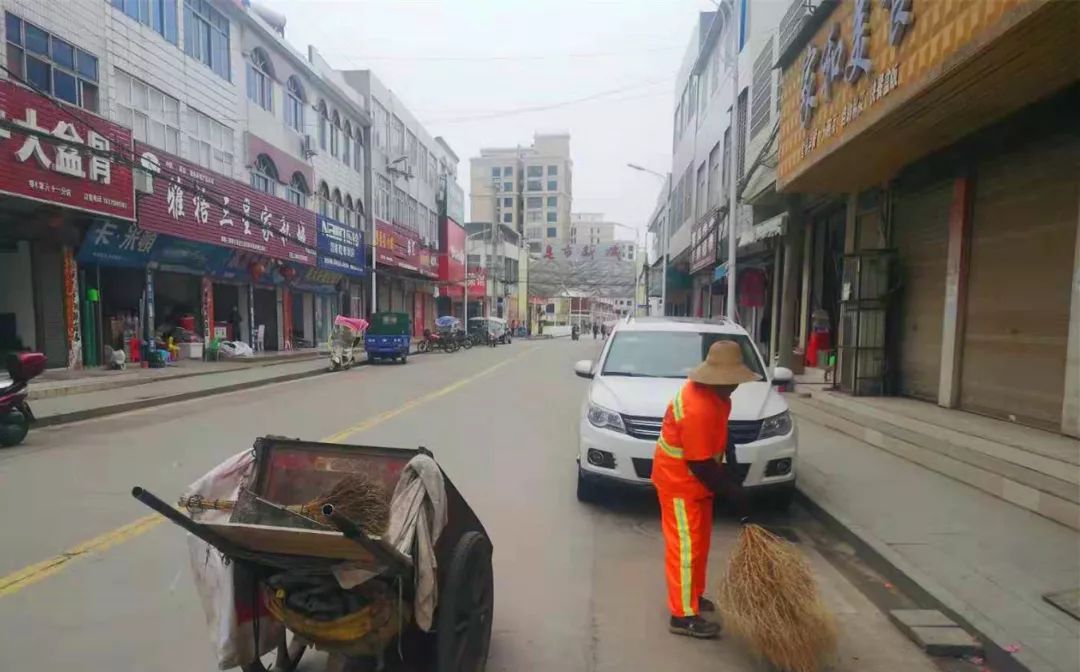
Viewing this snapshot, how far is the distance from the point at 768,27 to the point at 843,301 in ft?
37.2

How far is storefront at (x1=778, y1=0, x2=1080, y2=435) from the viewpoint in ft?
19.6

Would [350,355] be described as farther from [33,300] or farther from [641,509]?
[641,509]

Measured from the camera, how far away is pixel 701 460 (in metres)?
3.23

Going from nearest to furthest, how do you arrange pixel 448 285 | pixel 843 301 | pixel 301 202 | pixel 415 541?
pixel 415 541 → pixel 843 301 → pixel 301 202 → pixel 448 285

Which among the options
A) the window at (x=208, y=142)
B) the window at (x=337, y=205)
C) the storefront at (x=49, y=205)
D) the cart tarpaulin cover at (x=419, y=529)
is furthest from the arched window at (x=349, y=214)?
the cart tarpaulin cover at (x=419, y=529)

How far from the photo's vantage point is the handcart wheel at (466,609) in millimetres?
2447

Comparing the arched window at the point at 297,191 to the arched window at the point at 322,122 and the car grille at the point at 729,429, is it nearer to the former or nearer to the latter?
the arched window at the point at 322,122

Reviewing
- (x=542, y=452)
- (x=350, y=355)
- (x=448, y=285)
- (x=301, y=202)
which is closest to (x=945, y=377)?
(x=542, y=452)

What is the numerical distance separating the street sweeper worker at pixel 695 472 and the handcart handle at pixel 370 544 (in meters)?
1.60

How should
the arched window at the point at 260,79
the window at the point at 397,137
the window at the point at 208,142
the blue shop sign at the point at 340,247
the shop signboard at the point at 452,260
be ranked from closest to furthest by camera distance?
the window at the point at 208,142
the arched window at the point at 260,79
the blue shop sign at the point at 340,247
the window at the point at 397,137
the shop signboard at the point at 452,260

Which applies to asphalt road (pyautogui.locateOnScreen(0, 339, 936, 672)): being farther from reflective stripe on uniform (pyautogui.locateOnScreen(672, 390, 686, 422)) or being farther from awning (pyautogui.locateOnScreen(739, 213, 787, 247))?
awning (pyautogui.locateOnScreen(739, 213, 787, 247))

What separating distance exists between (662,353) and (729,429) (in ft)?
5.23

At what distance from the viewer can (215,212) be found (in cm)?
1986

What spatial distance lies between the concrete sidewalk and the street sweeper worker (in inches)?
57.7
